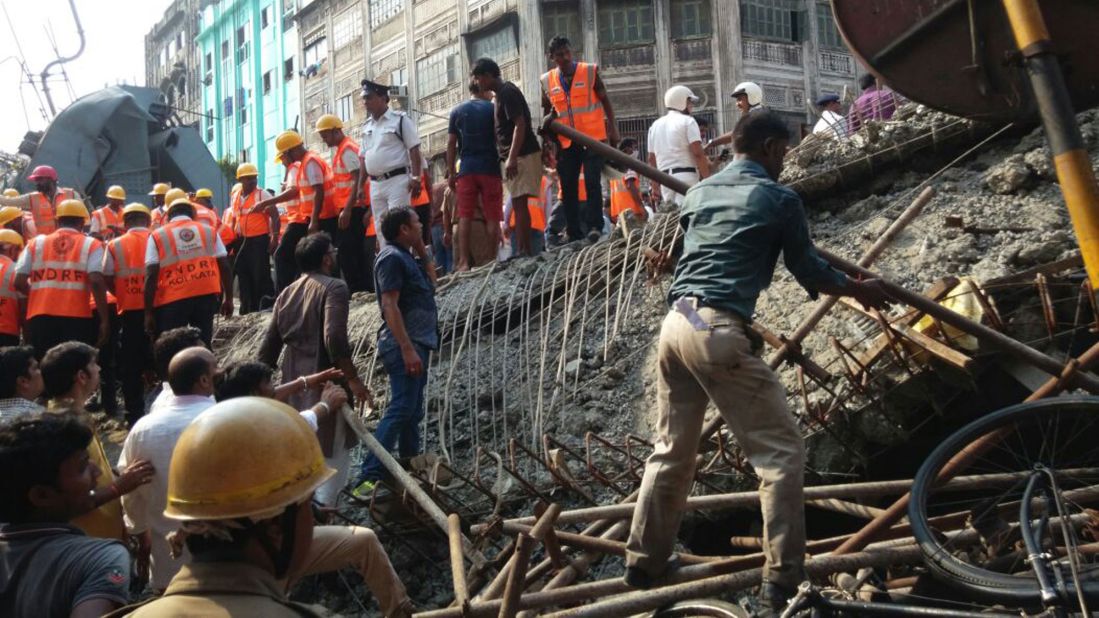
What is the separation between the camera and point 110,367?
386 inches

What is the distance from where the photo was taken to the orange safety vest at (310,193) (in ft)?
32.2

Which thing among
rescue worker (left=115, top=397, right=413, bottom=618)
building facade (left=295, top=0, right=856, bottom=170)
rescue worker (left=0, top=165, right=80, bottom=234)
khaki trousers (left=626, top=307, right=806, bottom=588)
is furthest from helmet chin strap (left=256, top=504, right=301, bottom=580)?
building facade (left=295, top=0, right=856, bottom=170)

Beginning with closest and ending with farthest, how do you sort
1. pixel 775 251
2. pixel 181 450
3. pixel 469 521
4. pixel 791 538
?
pixel 181 450 → pixel 791 538 → pixel 775 251 → pixel 469 521

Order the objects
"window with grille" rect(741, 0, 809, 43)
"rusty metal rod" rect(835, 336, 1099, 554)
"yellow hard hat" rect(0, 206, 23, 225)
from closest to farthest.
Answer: "rusty metal rod" rect(835, 336, 1099, 554) → "yellow hard hat" rect(0, 206, 23, 225) → "window with grille" rect(741, 0, 809, 43)

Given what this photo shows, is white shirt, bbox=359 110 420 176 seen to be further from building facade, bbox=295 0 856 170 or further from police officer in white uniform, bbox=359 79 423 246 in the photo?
building facade, bbox=295 0 856 170

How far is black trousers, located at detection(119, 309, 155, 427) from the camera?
29.4ft

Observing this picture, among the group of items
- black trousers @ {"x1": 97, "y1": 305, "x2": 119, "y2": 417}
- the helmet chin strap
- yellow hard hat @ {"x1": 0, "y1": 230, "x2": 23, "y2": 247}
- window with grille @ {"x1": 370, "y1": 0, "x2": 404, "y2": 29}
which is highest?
window with grille @ {"x1": 370, "y1": 0, "x2": 404, "y2": 29}

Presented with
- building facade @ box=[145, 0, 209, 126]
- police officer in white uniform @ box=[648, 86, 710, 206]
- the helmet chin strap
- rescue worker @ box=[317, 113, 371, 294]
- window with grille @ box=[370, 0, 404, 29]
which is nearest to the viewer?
the helmet chin strap

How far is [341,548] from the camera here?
393cm

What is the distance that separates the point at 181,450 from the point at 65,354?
10.8 ft

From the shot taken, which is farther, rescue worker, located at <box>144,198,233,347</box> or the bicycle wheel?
rescue worker, located at <box>144,198,233,347</box>

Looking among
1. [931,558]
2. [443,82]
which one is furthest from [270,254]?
[443,82]

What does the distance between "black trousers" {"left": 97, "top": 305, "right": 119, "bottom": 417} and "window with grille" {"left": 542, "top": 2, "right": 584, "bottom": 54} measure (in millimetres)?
19363

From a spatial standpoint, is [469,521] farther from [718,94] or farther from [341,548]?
[718,94]
